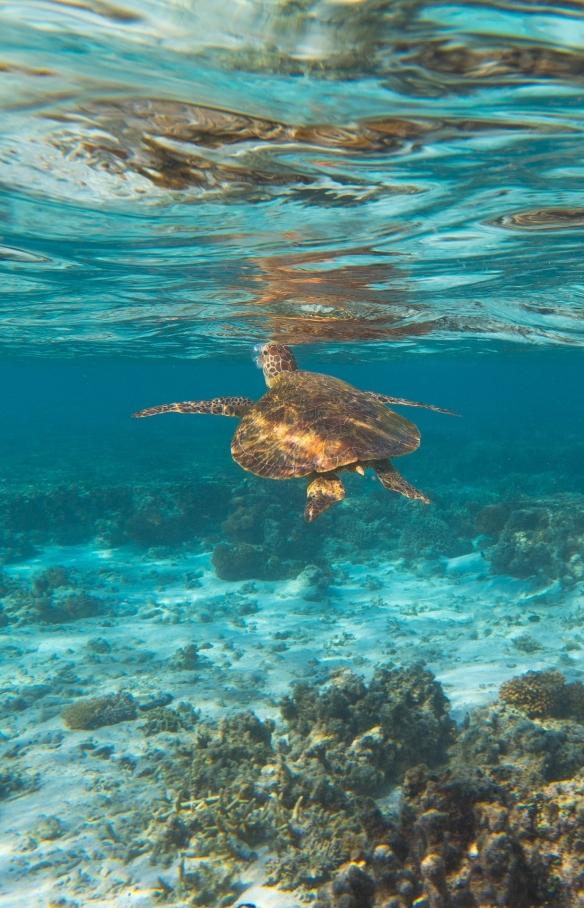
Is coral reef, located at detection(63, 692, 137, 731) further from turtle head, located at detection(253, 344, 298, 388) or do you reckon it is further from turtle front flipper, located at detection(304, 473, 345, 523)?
turtle head, located at detection(253, 344, 298, 388)

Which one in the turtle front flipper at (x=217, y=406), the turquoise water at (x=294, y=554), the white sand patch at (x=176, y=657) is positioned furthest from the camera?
the turtle front flipper at (x=217, y=406)

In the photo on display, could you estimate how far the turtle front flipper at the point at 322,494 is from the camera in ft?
24.3

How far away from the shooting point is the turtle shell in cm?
784

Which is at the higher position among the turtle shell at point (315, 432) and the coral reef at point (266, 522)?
the turtle shell at point (315, 432)

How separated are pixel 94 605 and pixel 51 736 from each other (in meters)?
7.20

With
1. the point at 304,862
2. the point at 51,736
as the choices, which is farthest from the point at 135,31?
the point at 51,736

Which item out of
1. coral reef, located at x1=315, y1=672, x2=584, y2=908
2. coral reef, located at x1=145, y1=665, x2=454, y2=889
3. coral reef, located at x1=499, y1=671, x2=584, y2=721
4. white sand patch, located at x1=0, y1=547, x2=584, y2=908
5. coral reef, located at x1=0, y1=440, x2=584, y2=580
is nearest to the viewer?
coral reef, located at x1=315, y1=672, x2=584, y2=908

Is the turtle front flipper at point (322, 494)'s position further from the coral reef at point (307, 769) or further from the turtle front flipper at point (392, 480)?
the coral reef at point (307, 769)

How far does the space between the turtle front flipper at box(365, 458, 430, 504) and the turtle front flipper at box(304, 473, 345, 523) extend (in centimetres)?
71

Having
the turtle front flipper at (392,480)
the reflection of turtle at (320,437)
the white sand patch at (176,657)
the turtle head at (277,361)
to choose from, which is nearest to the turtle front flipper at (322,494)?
the reflection of turtle at (320,437)

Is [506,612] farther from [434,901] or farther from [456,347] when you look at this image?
[456,347]

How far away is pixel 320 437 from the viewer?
8.12 meters

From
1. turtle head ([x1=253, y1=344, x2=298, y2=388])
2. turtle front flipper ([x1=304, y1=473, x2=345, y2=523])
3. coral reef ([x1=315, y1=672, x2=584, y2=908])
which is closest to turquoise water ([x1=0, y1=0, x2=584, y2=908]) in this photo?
coral reef ([x1=315, y1=672, x2=584, y2=908])

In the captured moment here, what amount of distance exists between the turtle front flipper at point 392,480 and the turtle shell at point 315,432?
1.66 feet
